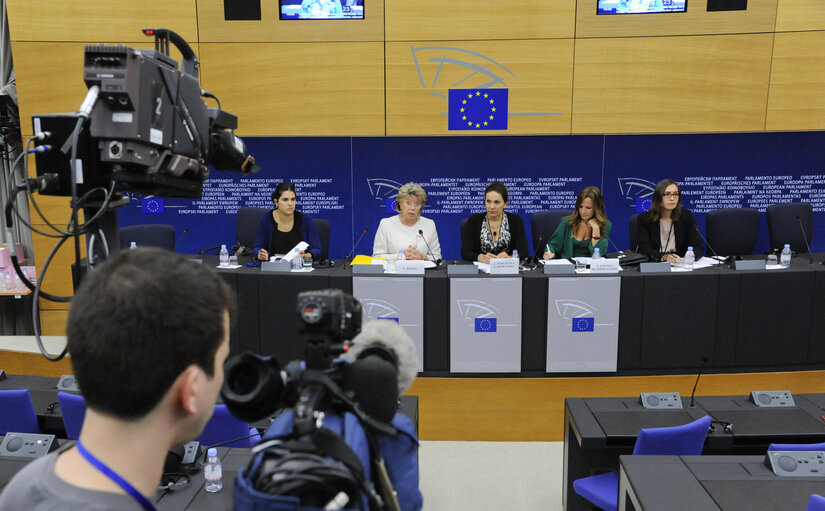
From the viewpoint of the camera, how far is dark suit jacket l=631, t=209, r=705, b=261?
4.37 metres

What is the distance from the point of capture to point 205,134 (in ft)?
6.01

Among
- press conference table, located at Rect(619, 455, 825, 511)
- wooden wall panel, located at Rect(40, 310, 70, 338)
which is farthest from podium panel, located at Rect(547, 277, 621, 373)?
wooden wall panel, located at Rect(40, 310, 70, 338)

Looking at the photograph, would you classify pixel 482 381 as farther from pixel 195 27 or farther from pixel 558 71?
pixel 195 27

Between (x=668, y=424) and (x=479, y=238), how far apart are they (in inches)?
85.0

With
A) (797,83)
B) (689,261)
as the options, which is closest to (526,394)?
(689,261)

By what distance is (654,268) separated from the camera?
365cm

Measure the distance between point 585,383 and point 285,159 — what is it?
3579 mm

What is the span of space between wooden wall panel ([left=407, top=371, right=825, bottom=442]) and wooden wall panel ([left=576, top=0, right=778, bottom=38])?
2818mm

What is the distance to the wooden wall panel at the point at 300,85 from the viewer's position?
5.07 m

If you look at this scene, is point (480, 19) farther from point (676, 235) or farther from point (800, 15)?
point (800, 15)

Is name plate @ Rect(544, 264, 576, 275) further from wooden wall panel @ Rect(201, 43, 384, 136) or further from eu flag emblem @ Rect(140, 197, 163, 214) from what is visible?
eu flag emblem @ Rect(140, 197, 163, 214)

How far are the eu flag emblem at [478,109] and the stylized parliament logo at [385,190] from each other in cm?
100

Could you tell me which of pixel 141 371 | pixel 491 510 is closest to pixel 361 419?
pixel 141 371

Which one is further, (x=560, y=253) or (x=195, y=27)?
(x=195, y=27)
